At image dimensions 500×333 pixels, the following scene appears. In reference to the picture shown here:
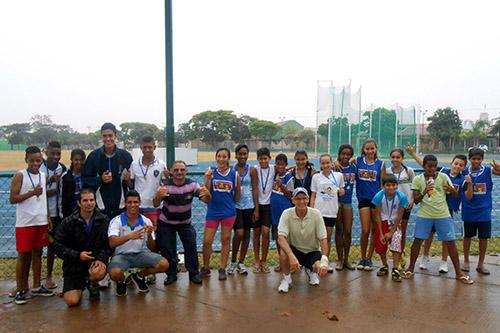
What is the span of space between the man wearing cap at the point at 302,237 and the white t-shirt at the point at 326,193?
1.63 feet

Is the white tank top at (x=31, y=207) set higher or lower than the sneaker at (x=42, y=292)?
higher

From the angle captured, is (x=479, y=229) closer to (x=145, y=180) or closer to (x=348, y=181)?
(x=348, y=181)

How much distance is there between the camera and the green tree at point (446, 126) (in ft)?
165

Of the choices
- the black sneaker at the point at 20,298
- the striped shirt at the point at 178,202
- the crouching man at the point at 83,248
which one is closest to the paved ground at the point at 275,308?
the black sneaker at the point at 20,298

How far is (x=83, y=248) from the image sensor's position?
4.50 meters

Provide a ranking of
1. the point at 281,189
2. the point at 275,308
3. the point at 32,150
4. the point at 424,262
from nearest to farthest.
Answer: the point at 275,308
the point at 32,150
the point at 281,189
the point at 424,262

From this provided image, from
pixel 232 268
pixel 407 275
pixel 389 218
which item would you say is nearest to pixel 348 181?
pixel 389 218

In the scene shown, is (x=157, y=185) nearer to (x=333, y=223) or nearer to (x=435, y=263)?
(x=333, y=223)

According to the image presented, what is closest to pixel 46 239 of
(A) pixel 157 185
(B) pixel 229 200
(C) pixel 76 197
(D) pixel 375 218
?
(C) pixel 76 197

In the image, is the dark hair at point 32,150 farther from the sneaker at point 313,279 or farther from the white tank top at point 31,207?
the sneaker at point 313,279

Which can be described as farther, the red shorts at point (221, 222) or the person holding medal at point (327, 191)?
the person holding medal at point (327, 191)

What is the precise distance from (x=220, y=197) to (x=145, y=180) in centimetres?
95

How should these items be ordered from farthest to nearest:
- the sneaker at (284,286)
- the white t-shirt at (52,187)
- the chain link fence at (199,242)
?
the chain link fence at (199,242) < the white t-shirt at (52,187) < the sneaker at (284,286)

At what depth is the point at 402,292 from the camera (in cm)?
474
